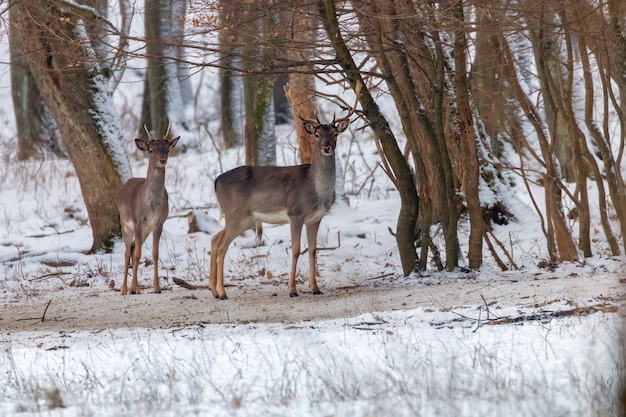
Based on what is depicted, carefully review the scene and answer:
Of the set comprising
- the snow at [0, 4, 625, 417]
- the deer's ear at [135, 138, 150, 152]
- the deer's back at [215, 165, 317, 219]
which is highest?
the deer's ear at [135, 138, 150, 152]

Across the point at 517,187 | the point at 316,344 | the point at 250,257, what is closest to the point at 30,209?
the point at 250,257

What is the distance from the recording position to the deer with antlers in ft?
35.6

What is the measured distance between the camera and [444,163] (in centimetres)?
1077

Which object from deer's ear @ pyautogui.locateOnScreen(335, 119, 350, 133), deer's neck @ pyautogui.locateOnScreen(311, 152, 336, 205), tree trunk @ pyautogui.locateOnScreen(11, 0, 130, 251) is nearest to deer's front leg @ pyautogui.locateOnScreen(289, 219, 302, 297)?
deer's neck @ pyautogui.locateOnScreen(311, 152, 336, 205)

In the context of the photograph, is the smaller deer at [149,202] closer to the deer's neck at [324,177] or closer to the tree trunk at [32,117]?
the deer's neck at [324,177]

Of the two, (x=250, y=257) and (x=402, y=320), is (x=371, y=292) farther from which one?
(x=250, y=257)

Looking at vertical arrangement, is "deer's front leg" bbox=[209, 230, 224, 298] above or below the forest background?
below

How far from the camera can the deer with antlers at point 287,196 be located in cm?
1084

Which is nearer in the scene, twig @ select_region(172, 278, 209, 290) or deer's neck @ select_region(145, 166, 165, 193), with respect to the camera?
twig @ select_region(172, 278, 209, 290)

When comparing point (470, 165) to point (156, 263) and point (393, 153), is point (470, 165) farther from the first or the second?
point (156, 263)

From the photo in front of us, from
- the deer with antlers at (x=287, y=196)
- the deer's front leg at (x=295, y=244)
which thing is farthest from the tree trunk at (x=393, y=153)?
the deer's front leg at (x=295, y=244)

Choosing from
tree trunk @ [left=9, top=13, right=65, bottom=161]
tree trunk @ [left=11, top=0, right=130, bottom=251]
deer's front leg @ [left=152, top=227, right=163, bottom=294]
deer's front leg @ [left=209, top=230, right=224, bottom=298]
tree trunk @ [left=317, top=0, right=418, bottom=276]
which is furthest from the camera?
tree trunk @ [left=9, top=13, right=65, bottom=161]

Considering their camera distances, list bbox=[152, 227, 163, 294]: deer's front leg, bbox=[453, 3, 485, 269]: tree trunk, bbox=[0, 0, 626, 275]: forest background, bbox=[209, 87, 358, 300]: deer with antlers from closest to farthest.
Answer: bbox=[0, 0, 626, 275]: forest background, bbox=[453, 3, 485, 269]: tree trunk, bbox=[209, 87, 358, 300]: deer with antlers, bbox=[152, 227, 163, 294]: deer's front leg

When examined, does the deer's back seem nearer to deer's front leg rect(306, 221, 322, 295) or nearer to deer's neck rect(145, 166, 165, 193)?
deer's front leg rect(306, 221, 322, 295)
